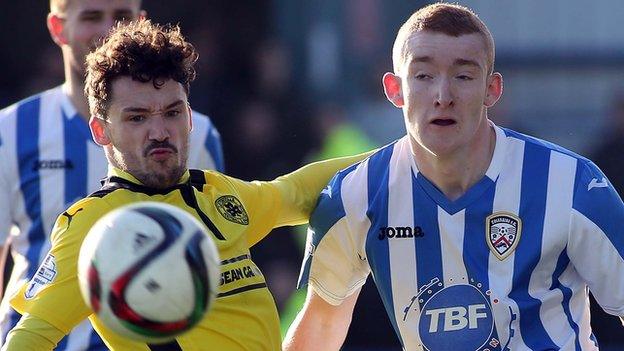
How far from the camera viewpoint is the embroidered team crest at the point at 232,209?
4.71 m

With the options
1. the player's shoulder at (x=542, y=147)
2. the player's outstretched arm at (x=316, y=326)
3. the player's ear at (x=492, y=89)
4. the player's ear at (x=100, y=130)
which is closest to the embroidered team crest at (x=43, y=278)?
the player's ear at (x=100, y=130)

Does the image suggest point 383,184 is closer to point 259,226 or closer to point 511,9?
point 259,226

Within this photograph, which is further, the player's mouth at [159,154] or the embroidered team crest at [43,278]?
the player's mouth at [159,154]

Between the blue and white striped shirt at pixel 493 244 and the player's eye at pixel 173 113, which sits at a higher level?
the player's eye at pixel 173 113

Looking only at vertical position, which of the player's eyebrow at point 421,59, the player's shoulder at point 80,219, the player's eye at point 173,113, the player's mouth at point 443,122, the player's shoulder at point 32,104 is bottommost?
the player's shoulder at point 32,104

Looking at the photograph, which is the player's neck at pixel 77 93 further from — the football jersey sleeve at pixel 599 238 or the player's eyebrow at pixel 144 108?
the football jersey sleeve at pixel 599 238

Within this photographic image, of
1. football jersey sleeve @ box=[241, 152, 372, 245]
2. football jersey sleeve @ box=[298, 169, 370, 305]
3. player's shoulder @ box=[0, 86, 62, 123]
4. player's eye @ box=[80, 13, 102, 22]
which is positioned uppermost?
player's eye @ box=[80, 13, 102, 22]

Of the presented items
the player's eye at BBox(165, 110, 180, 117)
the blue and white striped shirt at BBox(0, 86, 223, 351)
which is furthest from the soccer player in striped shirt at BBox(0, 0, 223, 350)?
the player's eye at BBox(165, 110, 180, 117)

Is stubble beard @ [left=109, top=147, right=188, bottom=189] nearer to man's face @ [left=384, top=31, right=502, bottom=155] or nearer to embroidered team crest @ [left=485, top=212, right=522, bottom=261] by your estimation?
man's face @ [left=384, top=31, right=502, bottom=155]

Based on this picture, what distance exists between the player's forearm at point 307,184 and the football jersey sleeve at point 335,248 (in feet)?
0.17

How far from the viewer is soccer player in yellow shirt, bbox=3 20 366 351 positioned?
4387 millimetres

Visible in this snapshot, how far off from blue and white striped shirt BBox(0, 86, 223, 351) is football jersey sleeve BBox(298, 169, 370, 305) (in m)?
1.07

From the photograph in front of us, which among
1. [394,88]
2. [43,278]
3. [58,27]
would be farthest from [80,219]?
[58,27]

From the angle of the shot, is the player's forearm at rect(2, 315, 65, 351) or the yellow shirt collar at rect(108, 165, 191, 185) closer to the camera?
the player's forearm at rect(2, 315, 65, 351)
